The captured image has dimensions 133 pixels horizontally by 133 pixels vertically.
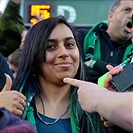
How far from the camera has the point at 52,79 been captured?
219 cm

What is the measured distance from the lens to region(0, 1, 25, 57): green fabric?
3547 millimetres

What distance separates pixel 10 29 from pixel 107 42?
0.91 meters

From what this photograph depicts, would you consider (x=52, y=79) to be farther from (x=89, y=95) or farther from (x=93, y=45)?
(x=93, y=45)

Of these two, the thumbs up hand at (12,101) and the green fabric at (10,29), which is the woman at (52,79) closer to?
the thumbs up hand at (12,101)

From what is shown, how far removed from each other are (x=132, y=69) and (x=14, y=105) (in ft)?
1.95

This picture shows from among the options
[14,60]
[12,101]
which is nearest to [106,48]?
[14,60]

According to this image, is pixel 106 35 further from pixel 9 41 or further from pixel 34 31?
pixel 34 31

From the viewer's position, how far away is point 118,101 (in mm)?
1411

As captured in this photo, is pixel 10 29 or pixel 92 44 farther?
pixel 10 29

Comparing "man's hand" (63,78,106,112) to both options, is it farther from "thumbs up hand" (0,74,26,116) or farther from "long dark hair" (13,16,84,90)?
"long dark hair" (13,16,84,90)

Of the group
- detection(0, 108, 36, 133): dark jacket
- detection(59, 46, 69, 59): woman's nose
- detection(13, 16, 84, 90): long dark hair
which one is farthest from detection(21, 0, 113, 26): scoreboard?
detection(0, 108, 36, 133): dark jacket

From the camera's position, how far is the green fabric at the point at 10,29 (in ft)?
11.6

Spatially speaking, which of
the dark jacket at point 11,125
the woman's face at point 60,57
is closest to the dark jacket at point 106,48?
the woman's face at point 60,57

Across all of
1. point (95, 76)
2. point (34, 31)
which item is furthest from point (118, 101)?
point (95, 76)
